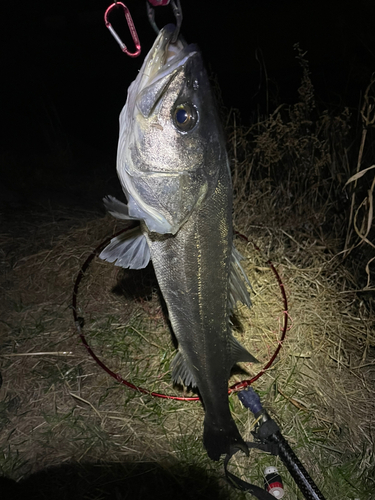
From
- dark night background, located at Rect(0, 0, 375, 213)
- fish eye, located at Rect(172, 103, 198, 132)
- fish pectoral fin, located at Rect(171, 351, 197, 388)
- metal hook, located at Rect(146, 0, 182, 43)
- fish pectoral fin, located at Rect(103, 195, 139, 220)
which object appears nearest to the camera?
metal hook, located at Rect(146, 0, 182, 43)

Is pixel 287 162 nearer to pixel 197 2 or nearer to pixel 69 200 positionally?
pixel 69 200

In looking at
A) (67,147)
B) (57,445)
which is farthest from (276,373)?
(67,147)

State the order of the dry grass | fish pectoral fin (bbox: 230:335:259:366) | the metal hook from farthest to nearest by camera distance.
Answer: the dry grass < fish pectoral fin (bbox: 230:335:259:366) < the metal hook

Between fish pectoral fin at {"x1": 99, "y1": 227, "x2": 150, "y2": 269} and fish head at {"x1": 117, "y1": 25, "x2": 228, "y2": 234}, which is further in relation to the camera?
fish pectoral fin at {"x1": 99, "y1": 227, "x2": 150, "y2": 269}

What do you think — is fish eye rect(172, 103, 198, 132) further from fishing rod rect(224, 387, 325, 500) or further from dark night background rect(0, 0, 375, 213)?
dark night background rect(0, 0, 375, 213)

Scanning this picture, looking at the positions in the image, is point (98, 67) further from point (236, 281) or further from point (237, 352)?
point (237, 352)

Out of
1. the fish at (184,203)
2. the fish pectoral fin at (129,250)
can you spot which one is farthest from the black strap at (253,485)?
the fish pectoral fin at (129,250)

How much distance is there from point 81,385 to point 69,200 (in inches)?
130

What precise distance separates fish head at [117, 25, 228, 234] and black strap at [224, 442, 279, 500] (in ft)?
4.94

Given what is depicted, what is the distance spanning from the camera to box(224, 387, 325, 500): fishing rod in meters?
1.94

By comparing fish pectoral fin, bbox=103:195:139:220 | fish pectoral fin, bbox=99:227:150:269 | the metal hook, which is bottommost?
fish pectoral fin, bbox=99:227:150:269

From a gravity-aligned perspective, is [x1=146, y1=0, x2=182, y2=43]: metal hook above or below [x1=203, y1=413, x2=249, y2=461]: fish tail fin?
above

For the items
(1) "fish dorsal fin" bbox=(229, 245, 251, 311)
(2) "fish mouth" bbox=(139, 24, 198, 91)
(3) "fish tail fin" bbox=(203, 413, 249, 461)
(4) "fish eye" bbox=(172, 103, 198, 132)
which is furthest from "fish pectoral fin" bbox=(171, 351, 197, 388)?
(2) "fish mouth" bbox=(139, 24, 198, 91)

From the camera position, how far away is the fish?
1.40m
